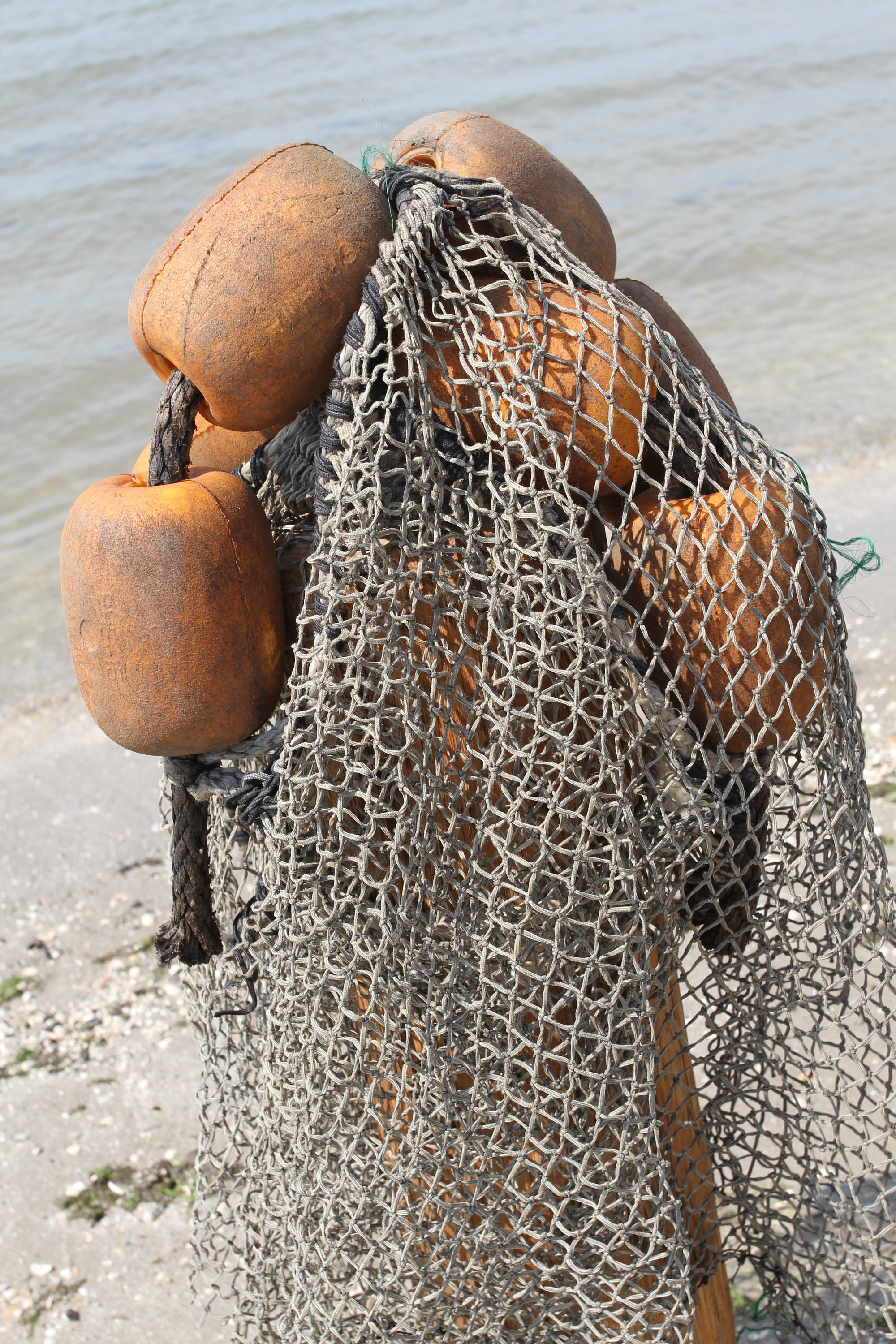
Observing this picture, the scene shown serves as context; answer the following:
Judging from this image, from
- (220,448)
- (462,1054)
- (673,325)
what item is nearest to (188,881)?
(462,1054)

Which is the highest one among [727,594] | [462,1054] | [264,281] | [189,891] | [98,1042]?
[264,281]

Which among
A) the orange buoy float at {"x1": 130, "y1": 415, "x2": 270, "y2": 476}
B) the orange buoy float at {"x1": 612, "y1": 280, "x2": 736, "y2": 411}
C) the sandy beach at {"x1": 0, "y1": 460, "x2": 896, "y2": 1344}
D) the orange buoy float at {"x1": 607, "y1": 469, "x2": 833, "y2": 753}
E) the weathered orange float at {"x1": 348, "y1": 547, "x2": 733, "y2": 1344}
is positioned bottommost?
the sandy beach at {"x1": 0, "y1": 460, "x2": 896, "y2": 1344}

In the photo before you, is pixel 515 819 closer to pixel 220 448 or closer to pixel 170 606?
pixel 170 606

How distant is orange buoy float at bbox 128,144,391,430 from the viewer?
1418mm

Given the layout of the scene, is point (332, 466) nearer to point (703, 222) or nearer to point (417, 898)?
point (417, 898)

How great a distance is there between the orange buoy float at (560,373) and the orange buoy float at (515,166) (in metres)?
0.19

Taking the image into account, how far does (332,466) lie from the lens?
4.84 feet

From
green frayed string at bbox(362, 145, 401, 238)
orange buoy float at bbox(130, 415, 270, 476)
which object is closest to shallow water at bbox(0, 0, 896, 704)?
green frayed string at bbox(362, 145, 401, 238)

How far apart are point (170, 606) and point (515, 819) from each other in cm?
50

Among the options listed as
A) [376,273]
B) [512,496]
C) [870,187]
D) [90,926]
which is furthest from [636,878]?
[870,187]

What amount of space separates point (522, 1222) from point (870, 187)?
→ 10.0 m

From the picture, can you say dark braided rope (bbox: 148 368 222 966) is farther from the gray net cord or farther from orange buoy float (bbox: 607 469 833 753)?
orange buoy float (bbox: 607 469 833 753)

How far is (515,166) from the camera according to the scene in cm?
167

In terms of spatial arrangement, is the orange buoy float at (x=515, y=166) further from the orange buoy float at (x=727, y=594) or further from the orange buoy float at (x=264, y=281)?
the orange buoy float at (x=727, y=594)
